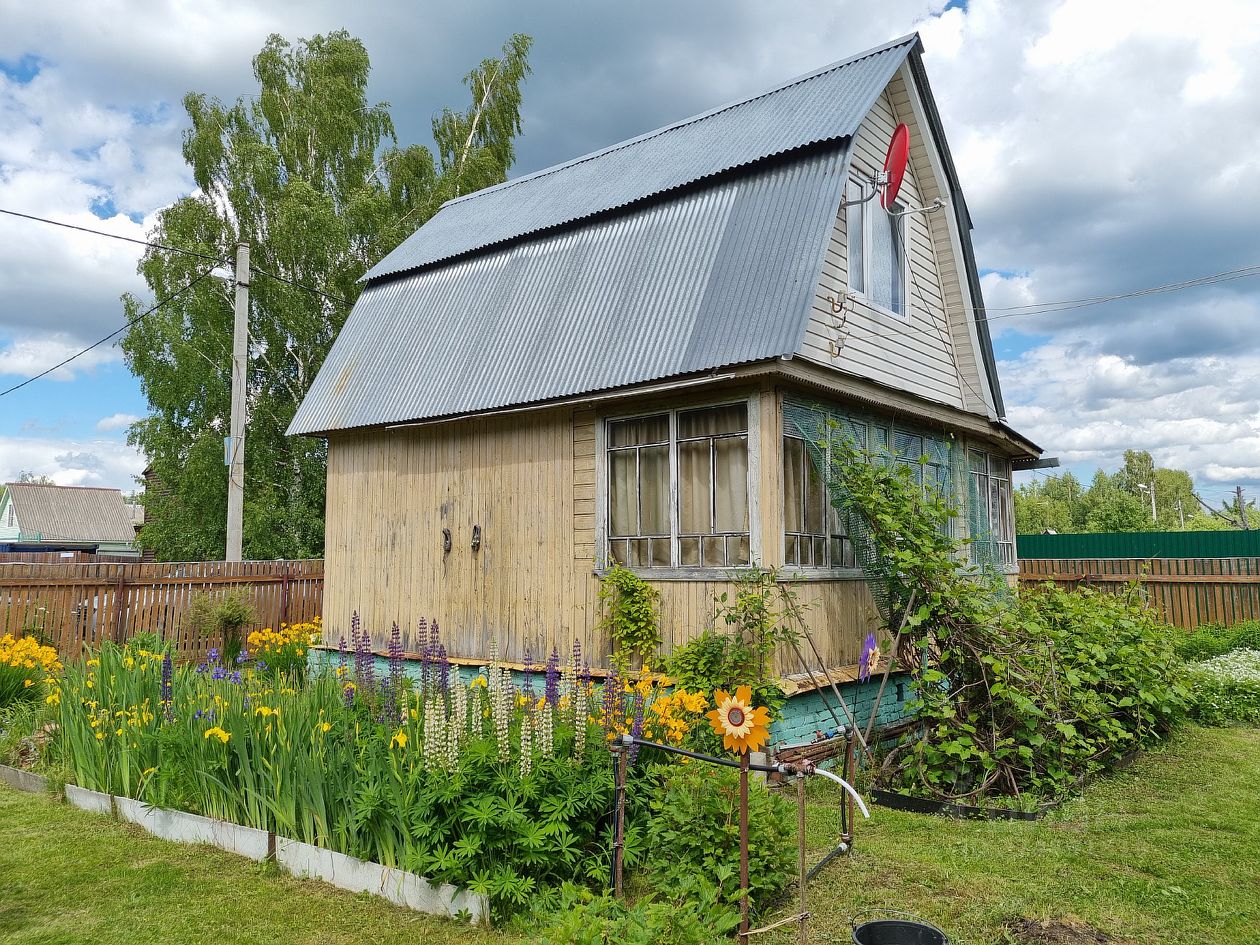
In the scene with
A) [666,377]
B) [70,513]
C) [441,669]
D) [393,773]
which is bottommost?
[393,773]

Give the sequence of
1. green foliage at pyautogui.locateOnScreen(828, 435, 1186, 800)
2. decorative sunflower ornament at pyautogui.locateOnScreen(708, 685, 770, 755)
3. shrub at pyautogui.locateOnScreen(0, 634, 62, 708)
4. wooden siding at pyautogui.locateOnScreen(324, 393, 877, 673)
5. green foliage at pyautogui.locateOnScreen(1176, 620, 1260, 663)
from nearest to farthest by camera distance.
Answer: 1. decorative sunflower ornament at pyautogui.locateOnScreen(708, 685, 770, 755)
2. green foliage at pyautogui.locateOnScreen(828, 435, 1186, 800)
3. wooden siding at pyautogui.locateOnScreen(324, 393, 877, 673)
4. shrub at pyautogui.locateOnScreen(0, 634, 62, 708)
5. green foliage at pyautogui.locateOnScreen(1176, 620, 1260, 663)

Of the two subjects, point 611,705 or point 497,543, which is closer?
point 611,705

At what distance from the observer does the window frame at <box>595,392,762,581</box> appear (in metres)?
6.97

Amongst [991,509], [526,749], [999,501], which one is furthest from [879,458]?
[526,749]

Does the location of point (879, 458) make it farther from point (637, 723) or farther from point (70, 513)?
point (70, 513)

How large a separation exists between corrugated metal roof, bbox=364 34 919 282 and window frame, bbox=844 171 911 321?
0.73 m

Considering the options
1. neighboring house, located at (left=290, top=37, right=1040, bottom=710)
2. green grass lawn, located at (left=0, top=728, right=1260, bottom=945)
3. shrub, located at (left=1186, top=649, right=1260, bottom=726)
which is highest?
neighboring house, located at (left=290, top=37, right=1040, bottom=710)

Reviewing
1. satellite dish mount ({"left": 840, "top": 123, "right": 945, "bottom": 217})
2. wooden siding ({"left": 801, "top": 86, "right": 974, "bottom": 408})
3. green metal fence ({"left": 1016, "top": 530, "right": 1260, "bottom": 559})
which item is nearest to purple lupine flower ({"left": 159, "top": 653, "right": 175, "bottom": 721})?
wooden siding ({"left": 801, "top": 86, "right": 974, "bottom": 408})

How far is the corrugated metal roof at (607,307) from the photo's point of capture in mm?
7211

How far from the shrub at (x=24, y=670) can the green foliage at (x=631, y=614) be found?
5215mm

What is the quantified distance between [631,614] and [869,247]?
4349 mm

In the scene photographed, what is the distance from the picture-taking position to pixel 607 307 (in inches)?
328

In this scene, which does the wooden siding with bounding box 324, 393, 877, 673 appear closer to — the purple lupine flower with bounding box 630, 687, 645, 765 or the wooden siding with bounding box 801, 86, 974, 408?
the wooden siding with bounding box 801, 86, 974, 408

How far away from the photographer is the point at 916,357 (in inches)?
376
